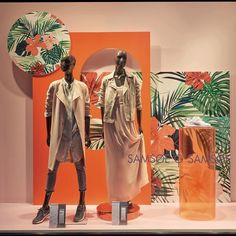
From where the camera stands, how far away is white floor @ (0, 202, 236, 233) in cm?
147

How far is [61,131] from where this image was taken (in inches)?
62.6

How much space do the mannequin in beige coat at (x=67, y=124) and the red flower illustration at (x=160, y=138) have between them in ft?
1.57

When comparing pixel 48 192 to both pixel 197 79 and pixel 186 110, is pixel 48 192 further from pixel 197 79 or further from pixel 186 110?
pixel 197 79

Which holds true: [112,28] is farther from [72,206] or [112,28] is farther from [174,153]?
[72,206]

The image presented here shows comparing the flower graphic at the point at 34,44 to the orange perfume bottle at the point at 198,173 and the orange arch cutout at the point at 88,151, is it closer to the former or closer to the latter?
the orange arch cutout at the point at 88,151

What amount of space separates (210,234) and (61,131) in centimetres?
74

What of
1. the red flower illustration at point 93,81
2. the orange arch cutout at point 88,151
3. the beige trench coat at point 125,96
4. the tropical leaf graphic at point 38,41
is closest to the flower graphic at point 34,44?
the tropical leaf graphic at point 38,41

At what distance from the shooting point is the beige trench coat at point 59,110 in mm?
1594

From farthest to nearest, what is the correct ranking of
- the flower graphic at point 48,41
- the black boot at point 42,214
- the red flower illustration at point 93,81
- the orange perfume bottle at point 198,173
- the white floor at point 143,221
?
the red flower illustration at point 93,81 → the flower graphic at point 48,41 → the orange perfume bottle at point 198,173 → the black boot at point 42,214 → the white floor at point 143,221

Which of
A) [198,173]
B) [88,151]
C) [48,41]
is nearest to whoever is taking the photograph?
A: [198,173]

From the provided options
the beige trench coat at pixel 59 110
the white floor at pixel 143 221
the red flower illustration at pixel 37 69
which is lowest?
the white floor at pixel 143 221

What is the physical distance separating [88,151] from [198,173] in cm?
58

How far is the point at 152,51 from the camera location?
202cm

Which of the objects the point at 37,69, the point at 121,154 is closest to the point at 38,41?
the point at 37,69
